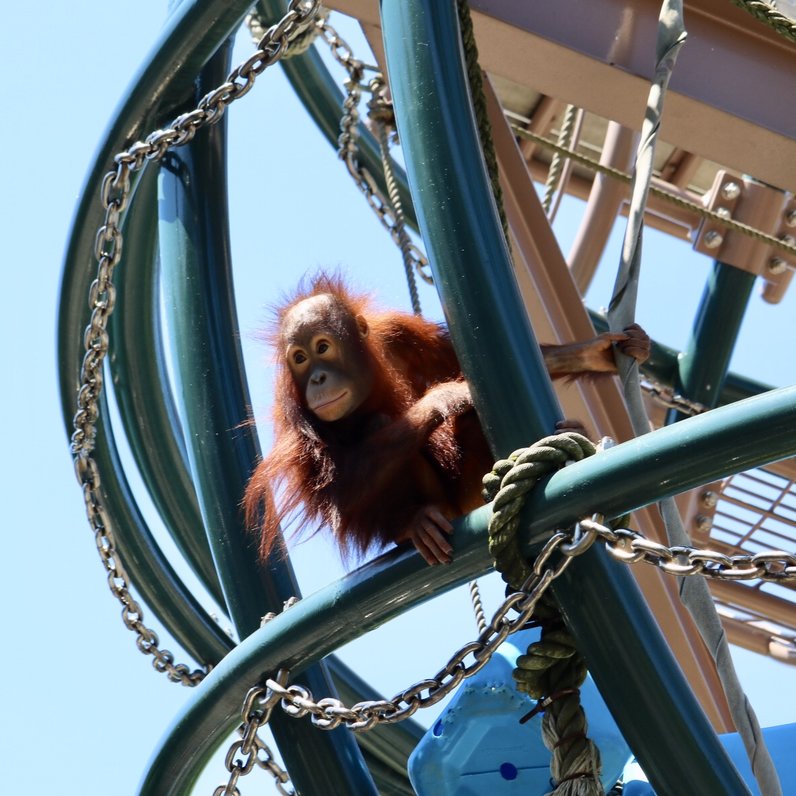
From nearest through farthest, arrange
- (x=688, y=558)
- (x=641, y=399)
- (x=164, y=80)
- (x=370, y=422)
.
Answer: (x=688, y=558), (x=641, y=399), (x=370, y=422), (x=164, y=80)

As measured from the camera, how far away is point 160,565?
377 cm

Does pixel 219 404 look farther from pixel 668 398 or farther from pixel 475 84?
pixel 668 398

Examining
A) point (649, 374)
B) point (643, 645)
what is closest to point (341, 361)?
point (643, 645)

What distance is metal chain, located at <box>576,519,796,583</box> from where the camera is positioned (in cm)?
180

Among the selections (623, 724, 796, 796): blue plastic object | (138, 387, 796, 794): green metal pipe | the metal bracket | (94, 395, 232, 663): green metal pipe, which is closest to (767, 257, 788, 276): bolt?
the metal bracket

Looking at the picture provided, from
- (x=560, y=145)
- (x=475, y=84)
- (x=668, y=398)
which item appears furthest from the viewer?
(x=668, y=398)

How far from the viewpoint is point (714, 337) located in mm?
5578

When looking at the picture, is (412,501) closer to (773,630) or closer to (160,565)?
(160,565)

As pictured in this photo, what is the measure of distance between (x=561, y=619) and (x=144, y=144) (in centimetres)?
149

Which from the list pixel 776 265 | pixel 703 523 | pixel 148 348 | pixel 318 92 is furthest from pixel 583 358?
pixel 776 265

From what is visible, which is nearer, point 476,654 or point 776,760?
point 476,654

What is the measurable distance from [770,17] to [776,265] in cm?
272

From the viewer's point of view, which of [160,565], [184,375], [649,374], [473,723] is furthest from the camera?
[649,374]

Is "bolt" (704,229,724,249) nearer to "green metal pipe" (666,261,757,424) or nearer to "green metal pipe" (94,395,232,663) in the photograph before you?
"green metal pipe" (666,261,757,424)
